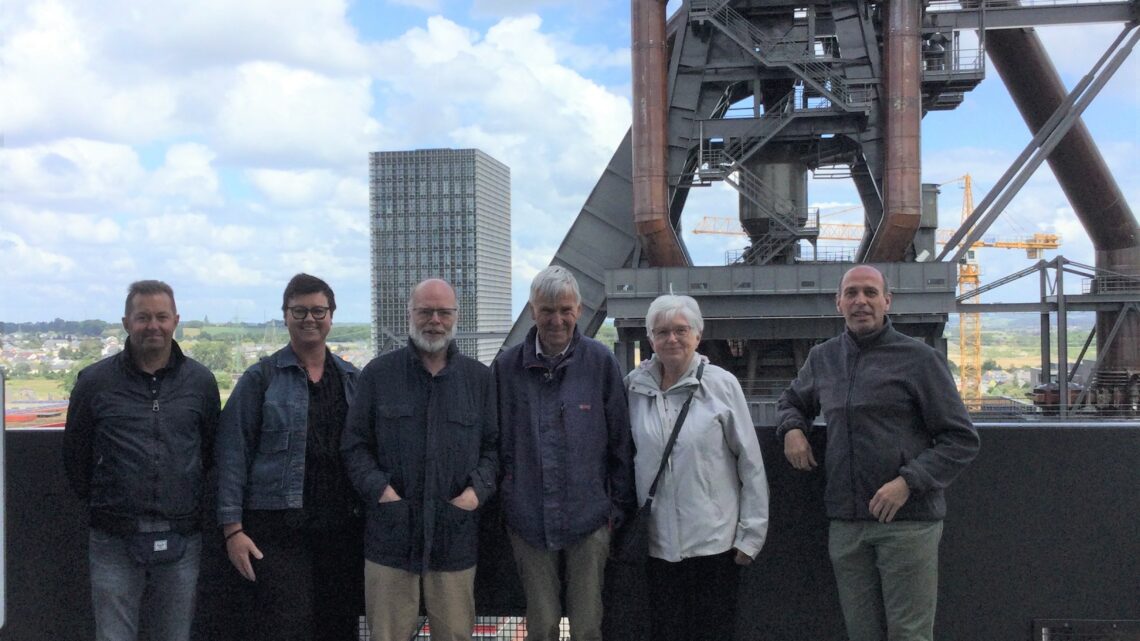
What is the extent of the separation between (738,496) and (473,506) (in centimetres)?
104

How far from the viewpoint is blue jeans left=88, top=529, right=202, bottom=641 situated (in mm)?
3572

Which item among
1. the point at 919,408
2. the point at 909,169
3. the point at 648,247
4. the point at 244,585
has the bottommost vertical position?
the point at 244,585

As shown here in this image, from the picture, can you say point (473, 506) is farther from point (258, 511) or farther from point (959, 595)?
point (959, 595)

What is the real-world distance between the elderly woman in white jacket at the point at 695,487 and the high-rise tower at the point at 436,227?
1423 inches

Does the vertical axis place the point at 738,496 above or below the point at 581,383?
below

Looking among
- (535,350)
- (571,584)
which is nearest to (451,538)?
(571,584)

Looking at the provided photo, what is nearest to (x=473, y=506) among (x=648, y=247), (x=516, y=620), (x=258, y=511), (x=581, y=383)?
(x=581, y=383)

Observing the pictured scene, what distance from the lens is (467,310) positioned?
39219 millimetres

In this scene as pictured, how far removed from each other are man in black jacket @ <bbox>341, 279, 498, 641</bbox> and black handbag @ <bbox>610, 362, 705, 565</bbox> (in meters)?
0.56

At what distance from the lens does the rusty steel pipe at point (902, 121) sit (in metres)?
21.3

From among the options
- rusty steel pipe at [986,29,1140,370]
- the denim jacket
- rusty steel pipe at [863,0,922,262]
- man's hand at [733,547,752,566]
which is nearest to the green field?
the denim jacket

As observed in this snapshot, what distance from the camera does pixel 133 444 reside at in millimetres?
3496

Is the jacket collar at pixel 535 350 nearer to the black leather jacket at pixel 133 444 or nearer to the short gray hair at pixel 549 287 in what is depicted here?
the short gray hair at pixel 549 287

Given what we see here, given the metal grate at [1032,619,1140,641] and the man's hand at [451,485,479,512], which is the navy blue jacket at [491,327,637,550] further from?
the metal grate at [1032,619,1140,641]
